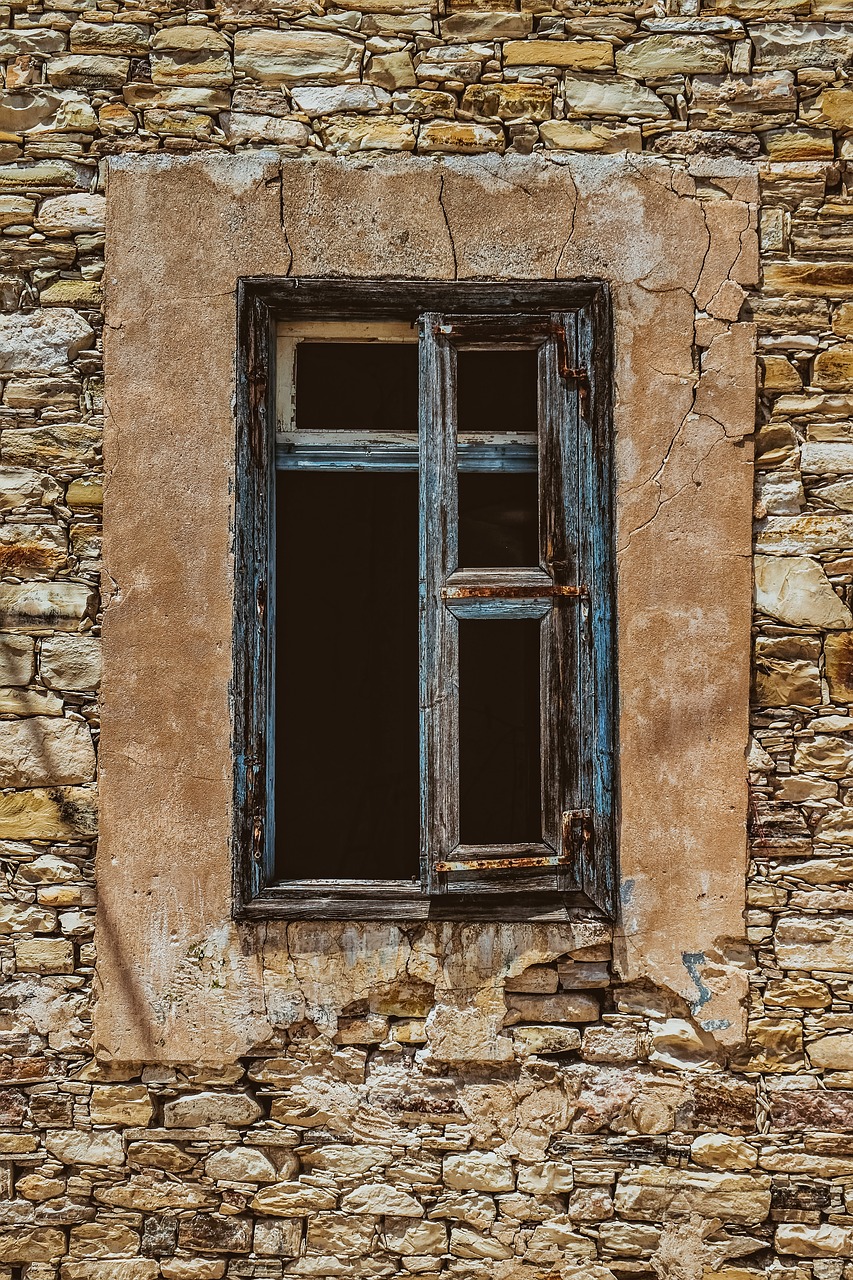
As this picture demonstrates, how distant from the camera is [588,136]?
2535 mm

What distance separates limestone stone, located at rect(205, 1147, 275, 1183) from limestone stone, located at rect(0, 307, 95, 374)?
2020 mm

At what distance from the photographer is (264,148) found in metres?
2.54

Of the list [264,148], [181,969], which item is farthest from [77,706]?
[264,148]

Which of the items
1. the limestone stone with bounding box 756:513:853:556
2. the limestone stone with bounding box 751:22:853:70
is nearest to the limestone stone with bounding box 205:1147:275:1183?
the limestone stone with bounding box 756:513:853:556

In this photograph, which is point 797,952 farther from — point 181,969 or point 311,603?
point 311,603

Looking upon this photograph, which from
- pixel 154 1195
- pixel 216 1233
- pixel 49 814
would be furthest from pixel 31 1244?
pixel 49 814

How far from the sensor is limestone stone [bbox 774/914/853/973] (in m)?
2.47

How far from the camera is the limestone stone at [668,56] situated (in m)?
2.54

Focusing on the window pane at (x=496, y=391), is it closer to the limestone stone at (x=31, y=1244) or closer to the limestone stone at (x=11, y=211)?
the limestone stone at (x=11, y=211)

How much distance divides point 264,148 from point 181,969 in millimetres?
2092

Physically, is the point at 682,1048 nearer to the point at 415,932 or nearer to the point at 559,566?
the point at 415,932

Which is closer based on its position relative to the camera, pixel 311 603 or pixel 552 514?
pixel 552 514

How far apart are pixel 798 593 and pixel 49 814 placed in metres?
1.98

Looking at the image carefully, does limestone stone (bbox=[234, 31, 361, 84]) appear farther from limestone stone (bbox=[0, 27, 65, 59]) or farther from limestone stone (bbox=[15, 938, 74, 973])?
limestone stone (bbox=[15, 938, 74, 973])
